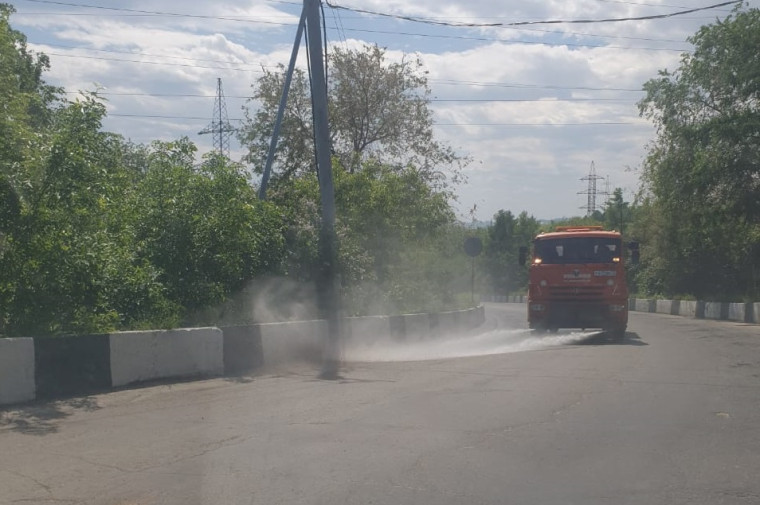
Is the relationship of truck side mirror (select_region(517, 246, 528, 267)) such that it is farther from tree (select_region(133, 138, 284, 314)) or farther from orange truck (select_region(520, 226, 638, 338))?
tree (select_region(133, 138, 284, 314))

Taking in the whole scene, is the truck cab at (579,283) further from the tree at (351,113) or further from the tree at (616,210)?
the tree at (616,210)

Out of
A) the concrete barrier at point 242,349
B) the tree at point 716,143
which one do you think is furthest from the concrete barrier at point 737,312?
the concrete barrier at point 242,349

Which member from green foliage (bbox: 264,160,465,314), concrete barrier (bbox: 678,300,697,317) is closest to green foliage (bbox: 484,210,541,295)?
concrete barrier (bbox: 678,300,697,317)

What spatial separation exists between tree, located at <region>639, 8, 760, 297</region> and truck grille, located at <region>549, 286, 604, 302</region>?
43.6 feet

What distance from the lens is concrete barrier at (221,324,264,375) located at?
1217 centimetres

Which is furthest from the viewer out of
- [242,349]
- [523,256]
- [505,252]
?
[505,252]

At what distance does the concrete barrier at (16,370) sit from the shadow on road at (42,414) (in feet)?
0.52

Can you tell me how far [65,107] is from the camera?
1072cm

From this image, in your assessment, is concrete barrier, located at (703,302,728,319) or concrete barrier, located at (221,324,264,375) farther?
concrete barrier, located at (703,302,728,319)

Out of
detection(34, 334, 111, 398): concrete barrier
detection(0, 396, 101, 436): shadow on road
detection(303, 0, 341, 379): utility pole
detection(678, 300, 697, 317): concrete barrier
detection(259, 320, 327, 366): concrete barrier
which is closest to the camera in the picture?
detection(0, 396, 101, 436): shadow on road

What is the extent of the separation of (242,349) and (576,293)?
9.33 meters

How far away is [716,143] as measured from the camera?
29625 millimetres

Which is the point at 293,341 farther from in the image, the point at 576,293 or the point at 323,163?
the point at 576,293

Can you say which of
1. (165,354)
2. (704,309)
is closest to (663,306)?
(704,309)
